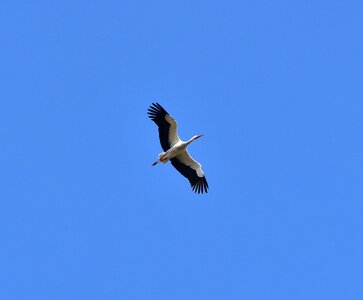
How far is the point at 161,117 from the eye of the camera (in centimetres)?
3788

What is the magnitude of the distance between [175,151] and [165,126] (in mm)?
963

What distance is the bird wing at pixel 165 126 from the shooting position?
37.8 metres

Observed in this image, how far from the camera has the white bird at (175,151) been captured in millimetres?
37875

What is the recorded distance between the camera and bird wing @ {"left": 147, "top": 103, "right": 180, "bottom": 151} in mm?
37812

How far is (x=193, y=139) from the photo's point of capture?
1532 inches

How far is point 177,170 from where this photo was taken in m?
39.4

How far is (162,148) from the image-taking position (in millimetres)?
38594

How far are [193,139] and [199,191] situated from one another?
73.5 inches

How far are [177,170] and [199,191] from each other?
1.05 meters

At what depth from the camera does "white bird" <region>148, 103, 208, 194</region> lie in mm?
37875

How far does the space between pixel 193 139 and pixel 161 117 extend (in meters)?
1.66

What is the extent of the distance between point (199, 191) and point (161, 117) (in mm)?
3202

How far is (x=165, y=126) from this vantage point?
125 feet

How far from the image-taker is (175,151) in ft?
126
